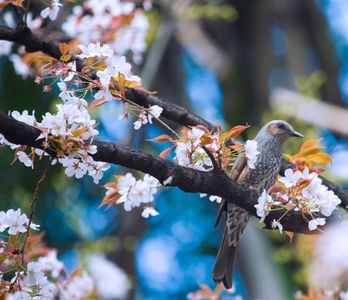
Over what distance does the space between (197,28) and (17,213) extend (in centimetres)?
518

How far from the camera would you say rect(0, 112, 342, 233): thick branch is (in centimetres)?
224

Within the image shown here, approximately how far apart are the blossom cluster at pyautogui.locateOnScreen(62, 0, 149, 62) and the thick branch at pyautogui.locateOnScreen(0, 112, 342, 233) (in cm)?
201

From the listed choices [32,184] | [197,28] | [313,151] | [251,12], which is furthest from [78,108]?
[251,12]

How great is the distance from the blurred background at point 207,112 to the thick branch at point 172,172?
1588mm

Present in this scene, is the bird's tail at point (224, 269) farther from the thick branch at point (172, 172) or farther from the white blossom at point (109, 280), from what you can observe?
the white blossom at point (109, 280)

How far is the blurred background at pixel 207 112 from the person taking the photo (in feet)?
18.2

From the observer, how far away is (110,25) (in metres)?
4.49

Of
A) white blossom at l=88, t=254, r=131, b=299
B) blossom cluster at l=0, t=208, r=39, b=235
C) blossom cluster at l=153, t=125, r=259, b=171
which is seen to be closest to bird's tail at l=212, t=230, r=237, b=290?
blossom cluster at l=153, t=125, r=259, b=171

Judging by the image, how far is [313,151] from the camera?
10.6ft

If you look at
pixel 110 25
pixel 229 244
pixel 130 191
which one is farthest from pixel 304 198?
pixel 110 25

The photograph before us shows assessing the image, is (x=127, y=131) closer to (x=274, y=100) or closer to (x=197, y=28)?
(x=274, y=100)

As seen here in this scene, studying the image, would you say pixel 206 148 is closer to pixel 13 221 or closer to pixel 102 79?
pixel 102 79

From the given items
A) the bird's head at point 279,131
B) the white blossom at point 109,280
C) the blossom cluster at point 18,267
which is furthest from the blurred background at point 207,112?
the blossom cluster at point 18,267

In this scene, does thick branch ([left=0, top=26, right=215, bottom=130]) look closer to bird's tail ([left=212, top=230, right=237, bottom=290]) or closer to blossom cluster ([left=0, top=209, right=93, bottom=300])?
bird's tail ([left=212, top=230, right=237, bottom=290])
